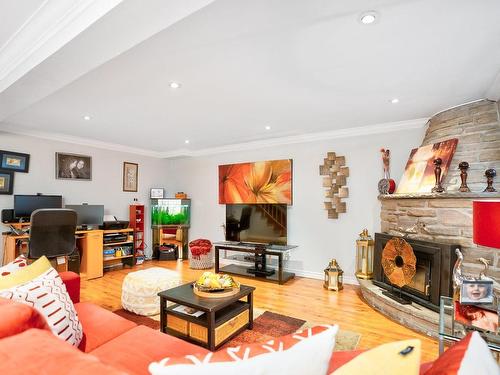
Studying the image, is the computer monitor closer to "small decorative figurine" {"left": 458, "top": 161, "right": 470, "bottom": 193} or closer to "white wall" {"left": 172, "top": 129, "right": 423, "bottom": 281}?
"white wall" {"left": 172, "top": 129, "right": 423, "bottom": 281}

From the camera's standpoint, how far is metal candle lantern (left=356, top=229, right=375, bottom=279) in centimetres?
372

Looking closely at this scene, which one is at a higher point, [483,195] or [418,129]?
[418,129]

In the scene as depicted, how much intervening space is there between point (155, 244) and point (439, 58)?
552cm

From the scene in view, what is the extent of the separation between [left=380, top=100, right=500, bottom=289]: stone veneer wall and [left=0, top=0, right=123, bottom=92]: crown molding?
124 inches

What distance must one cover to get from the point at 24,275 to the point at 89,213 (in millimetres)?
3432

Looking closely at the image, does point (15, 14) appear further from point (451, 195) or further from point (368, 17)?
point (451, 195)

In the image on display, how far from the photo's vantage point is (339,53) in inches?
80.0

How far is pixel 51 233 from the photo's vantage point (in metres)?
3.50

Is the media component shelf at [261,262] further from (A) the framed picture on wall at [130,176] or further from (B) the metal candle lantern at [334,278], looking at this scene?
(A) the framed picture on wall at [130,176]

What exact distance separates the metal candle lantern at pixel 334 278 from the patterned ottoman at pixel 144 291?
210cm

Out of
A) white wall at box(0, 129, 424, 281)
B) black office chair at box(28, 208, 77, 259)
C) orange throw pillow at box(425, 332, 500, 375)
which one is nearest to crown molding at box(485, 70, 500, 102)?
white wall at box(0, 129, 424, 281)

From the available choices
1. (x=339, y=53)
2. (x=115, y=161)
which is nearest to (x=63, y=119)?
(x=115, y=161)

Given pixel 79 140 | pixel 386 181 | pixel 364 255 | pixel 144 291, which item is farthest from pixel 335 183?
pixel 79 140

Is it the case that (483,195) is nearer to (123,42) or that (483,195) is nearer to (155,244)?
(123,42)
